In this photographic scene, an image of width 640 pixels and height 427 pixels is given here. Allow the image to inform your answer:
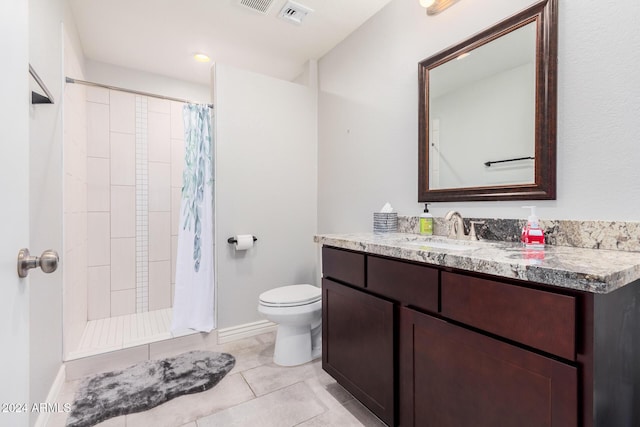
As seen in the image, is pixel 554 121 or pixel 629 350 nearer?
pixel 629 350

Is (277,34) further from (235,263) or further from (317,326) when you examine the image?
(317,326)

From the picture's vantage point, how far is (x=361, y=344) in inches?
56.6

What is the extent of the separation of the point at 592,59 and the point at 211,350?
2728mm

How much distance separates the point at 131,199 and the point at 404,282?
2806 millimetres

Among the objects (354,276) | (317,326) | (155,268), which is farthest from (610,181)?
(155,268)

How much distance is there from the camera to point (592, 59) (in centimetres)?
115

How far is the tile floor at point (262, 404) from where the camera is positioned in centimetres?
146

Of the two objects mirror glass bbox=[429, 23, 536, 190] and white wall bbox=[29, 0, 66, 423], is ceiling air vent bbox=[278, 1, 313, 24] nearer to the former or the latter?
mirror glass bbox=[429, 23, 536, 190]

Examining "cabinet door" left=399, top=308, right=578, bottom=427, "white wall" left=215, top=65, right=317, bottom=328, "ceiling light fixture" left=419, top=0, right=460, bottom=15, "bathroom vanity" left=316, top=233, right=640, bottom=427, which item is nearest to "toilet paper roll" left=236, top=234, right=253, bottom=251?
"white wall" left=215, top=65, right=317, bottom=328

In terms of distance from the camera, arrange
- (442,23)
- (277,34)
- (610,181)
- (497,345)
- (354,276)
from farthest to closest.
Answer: (277,34) → (442,23) → (354,276) → (610,181) → (497,345)

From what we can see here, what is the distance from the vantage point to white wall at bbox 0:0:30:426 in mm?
595

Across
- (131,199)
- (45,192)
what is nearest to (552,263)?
(45,192)

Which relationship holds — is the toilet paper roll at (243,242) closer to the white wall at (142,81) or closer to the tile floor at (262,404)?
the tile floor at (262,404)

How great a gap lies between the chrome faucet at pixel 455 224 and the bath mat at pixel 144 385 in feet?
5.40
